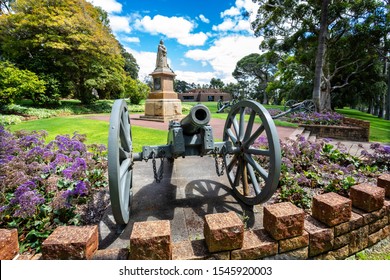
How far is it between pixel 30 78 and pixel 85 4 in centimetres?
884

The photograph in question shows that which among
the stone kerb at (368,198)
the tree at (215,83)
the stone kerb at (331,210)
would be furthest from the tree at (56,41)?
the tree at (215,83)

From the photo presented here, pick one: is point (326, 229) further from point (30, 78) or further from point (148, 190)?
point (30, 78)

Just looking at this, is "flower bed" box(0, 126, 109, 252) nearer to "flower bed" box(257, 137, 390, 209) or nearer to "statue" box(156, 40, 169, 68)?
"flower bed" box(257, 137, 390, 209)

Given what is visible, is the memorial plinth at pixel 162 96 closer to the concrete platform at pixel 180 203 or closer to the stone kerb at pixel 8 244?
the concrete platform at pixel 180 203

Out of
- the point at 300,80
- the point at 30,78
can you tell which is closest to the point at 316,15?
the point at 300,80

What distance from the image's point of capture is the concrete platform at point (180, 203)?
2020 millimetres

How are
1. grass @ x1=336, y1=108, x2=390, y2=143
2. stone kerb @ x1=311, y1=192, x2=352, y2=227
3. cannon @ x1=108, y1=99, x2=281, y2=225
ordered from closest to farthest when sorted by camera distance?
1. cannon @ x1=108, y1=99, x2=281, y2=225
2. stone kerb @ x1=311, y1=192, x2=352, y2=227
3. grass @ x1=336, y1=108, x2=390, y2=143

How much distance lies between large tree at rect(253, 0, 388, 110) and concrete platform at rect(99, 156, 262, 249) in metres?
11.7

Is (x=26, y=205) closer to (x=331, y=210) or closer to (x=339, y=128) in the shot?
(x=331, y=210)

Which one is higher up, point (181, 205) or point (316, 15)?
point (316, 15)

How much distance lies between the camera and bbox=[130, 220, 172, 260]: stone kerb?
1382 millimetres

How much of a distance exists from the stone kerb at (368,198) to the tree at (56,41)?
1761cm

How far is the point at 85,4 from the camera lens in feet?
57.8

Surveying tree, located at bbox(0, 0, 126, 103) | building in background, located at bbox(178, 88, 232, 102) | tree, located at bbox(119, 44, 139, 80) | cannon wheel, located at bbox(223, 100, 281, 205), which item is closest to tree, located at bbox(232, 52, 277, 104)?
building in background, located at bbox(178, 88, 232, 102)
